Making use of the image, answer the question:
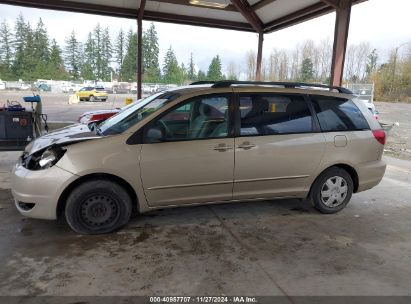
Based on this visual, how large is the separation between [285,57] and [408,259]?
137 feet

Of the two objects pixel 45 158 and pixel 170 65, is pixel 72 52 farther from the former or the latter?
pixel 45 158

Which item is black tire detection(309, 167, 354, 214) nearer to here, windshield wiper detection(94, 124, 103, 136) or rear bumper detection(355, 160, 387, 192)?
rear bumper detection(355, 160, 387, 192)

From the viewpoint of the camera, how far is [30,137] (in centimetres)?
625

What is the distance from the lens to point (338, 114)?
4.59m

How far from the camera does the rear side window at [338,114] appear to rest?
450 centimetres

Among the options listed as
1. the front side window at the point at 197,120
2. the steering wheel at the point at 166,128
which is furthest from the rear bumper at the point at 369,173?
the steering wheel at the point at 166,128

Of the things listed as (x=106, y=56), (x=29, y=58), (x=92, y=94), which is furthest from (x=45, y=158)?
(x=106, y=56)

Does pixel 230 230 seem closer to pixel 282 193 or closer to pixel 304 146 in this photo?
pixel 282 193

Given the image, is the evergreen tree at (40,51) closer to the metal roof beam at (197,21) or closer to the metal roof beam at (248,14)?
the metal roof beam at (197,21)

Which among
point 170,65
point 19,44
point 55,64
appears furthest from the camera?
point 19,44

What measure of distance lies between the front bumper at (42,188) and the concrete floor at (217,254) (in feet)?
1.11

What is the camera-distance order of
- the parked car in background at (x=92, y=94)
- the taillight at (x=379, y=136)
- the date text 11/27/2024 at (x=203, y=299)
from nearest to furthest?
the date text 11/27/2024 at (x=203, y=299) → the taillight at (x=379, y=136) → the parked car in background at (x=92, y=94)

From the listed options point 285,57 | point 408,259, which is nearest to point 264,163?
point 408,259

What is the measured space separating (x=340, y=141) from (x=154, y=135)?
2439 mm
